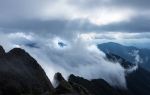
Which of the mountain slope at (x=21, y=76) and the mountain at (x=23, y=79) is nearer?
the mountain at (x=23, y=79)

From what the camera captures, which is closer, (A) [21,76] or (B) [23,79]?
(B) [23,79]

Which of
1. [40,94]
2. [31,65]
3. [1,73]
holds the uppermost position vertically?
[31,65]

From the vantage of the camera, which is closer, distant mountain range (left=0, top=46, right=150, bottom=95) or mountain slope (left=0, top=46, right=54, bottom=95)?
distant mountain range (left=0, top=46, right=150, bottom=95)

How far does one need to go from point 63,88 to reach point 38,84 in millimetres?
12435

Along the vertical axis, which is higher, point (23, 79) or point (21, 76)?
point (21, 76)

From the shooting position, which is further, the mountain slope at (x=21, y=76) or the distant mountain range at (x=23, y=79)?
the mountain slope at (x=21, y=76)

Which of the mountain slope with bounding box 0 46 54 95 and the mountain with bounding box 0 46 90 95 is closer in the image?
the mountain with bounding box 0 46 90 95

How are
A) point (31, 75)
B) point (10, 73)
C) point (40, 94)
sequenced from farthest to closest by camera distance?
1. point (31, 75)
2. point (10, 73)
3. point (40, 94)

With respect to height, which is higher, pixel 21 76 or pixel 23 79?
pixel 21 76

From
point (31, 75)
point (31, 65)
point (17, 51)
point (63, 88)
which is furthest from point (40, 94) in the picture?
point (17, 51)

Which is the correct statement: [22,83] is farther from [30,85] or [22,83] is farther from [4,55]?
[4,55]

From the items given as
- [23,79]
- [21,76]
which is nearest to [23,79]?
[23,79]

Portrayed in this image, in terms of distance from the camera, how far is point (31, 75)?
138125 millimetres

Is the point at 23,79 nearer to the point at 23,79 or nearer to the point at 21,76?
the point at 23,79
